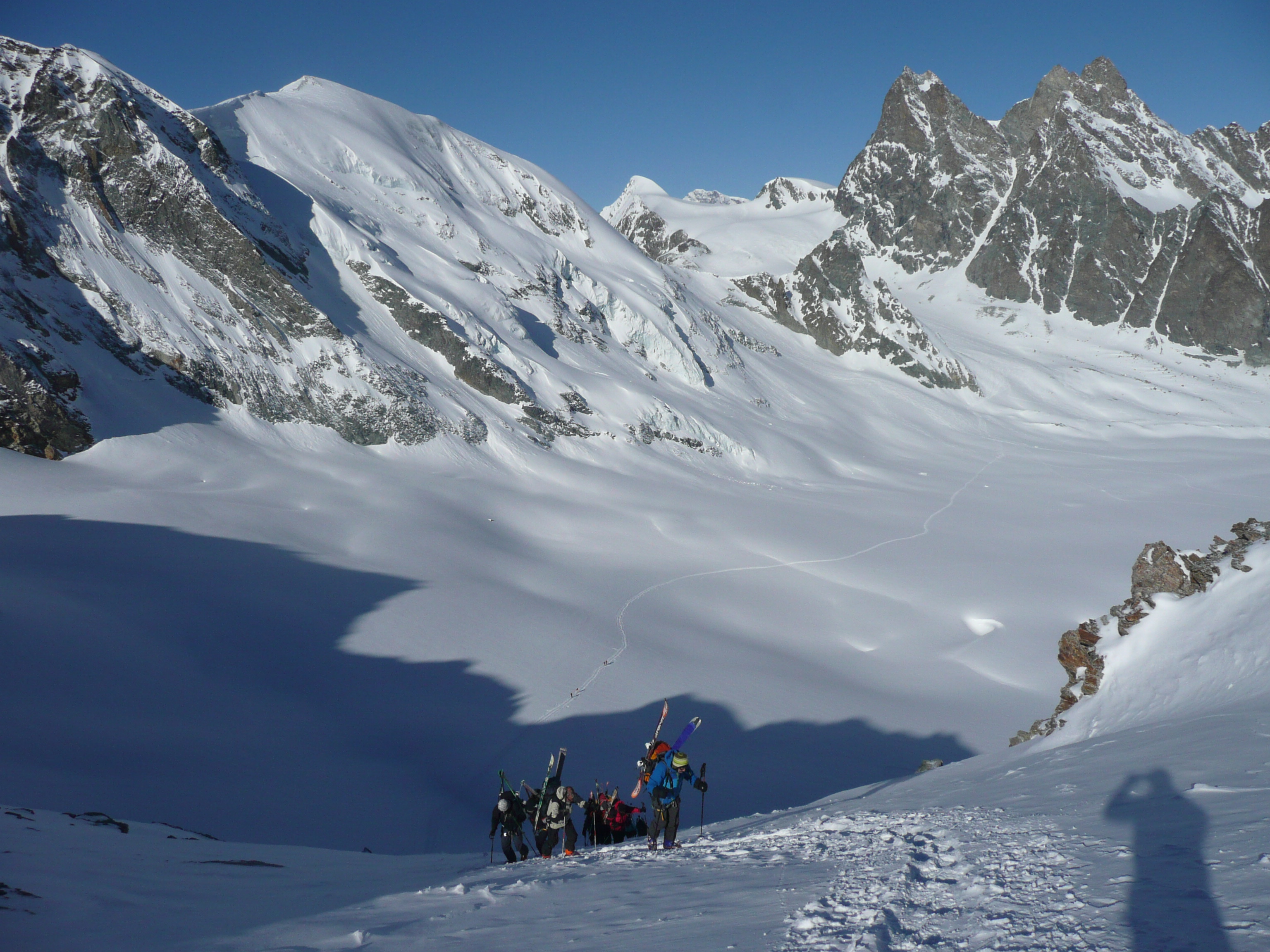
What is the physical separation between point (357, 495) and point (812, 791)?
24038 mm

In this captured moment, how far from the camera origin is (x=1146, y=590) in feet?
42.3

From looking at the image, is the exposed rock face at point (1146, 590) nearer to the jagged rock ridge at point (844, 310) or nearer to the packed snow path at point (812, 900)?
the packed snow path at point (812, 900)

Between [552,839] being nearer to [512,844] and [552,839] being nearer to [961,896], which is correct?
[512,844]

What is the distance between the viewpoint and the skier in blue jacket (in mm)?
9312

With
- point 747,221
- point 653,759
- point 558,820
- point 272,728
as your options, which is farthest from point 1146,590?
point 747,221

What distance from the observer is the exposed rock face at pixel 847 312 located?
90.9 meters

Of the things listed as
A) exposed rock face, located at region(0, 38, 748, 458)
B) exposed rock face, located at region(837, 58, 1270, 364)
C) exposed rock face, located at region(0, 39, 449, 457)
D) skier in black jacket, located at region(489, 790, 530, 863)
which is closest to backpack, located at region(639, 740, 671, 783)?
skier in black jacket, located at region(489, 790, 530, 863)

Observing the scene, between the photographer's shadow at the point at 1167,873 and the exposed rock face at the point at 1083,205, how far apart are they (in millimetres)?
137594

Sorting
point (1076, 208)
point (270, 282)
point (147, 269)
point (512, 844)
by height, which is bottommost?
point (512, 844)

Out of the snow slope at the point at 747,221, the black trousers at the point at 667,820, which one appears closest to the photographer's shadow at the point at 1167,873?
the black trousers at the point at 667,820

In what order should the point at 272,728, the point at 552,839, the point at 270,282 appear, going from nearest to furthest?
the point at 552,839 < the point at 272,728 < the point at 270,282

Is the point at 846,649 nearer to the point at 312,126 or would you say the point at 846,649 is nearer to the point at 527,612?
the point at 527,612

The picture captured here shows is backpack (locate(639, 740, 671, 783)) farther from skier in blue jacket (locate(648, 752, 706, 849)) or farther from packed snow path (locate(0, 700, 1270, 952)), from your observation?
packed snow path (locate(0, 700, 1270, 952))

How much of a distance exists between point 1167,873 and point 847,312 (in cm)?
9754
